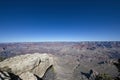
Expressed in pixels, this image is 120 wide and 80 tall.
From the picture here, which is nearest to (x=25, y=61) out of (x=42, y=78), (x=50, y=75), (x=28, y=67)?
(x=28, y=67)

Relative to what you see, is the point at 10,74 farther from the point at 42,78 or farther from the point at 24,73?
the point at 42,78

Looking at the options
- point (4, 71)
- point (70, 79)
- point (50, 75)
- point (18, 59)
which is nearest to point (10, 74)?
point (4, 71)

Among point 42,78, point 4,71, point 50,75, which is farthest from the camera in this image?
point 50,75

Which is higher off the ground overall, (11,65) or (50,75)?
(11,65)

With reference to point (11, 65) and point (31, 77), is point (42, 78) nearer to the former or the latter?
point (31, 77)

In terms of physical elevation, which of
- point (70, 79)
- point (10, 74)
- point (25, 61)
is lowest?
point (70, 79)

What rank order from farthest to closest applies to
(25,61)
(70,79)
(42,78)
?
(70,79), (42,78), (25,61)

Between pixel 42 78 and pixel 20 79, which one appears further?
pixel 42 78
